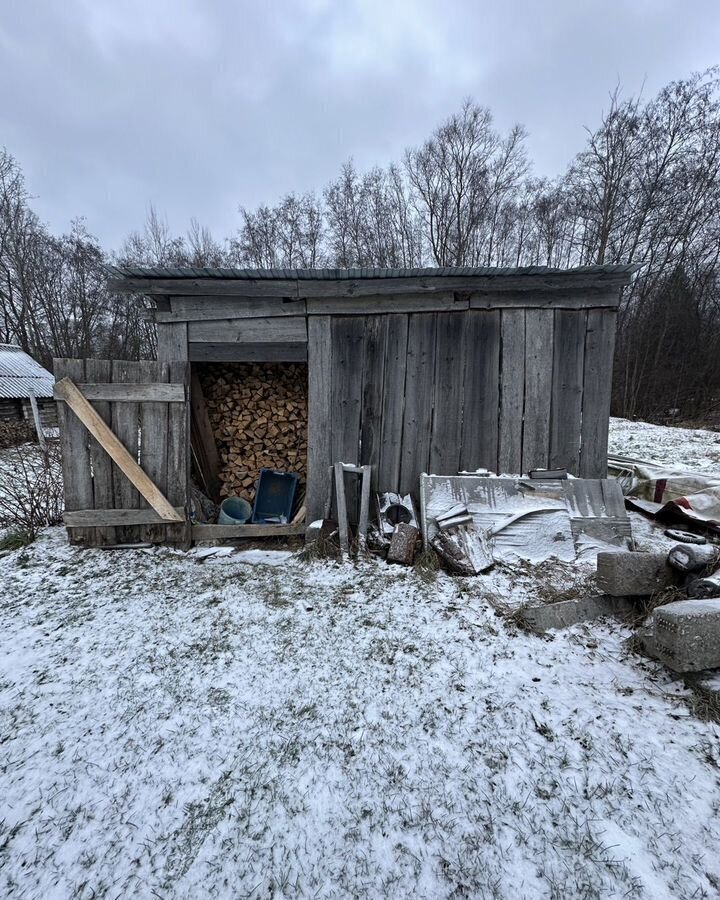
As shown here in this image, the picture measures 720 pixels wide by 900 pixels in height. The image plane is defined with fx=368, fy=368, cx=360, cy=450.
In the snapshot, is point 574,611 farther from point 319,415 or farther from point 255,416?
point 255,416

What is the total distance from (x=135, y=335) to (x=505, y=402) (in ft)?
75.3

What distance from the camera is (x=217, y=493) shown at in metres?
5.08

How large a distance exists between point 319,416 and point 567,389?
2686mm

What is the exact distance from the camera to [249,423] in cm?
500

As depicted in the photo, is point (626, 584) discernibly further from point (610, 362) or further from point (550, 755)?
point (610, 362)

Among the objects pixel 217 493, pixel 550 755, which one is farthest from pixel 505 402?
pixel 217 493

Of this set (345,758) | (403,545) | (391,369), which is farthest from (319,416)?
(345,758)

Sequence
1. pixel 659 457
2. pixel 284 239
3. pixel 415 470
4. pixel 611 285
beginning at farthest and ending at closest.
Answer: pixel 284 239 → pixel 659 457 → pixel 415 470 → pixel 611 285

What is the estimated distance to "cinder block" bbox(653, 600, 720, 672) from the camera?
188 cm

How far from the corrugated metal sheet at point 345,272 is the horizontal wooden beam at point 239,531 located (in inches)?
104

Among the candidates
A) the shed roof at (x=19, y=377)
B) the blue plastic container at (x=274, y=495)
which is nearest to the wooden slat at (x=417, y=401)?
the blue plastic container at (x=274, y=495)

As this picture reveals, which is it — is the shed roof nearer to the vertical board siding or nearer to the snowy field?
the vertical board siding

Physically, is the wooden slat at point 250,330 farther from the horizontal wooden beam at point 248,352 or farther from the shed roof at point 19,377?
the shed roof at point 19,377

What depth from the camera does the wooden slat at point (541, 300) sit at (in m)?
3.83
